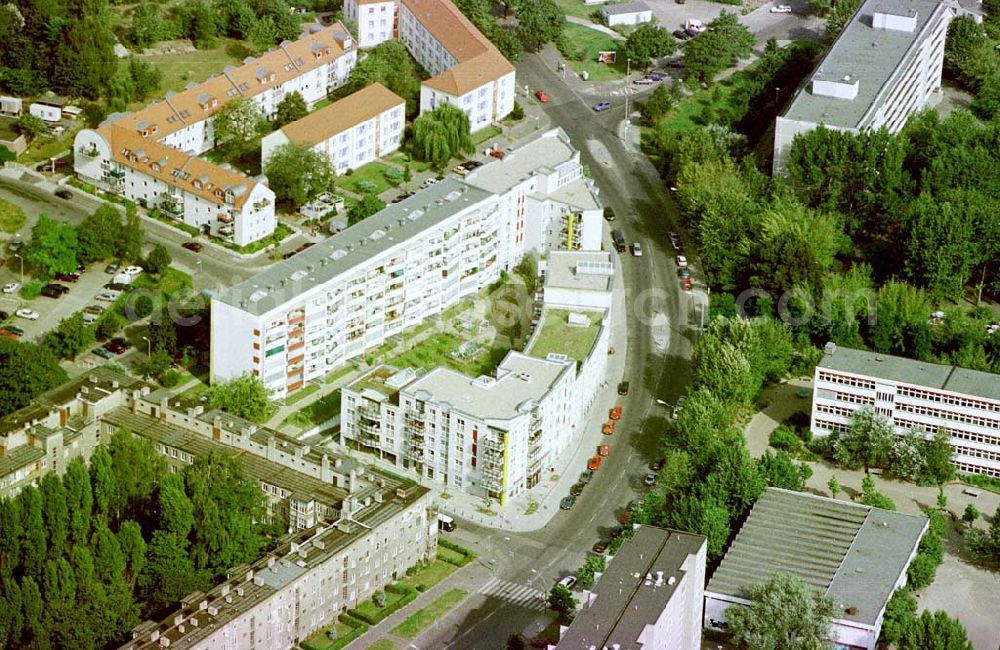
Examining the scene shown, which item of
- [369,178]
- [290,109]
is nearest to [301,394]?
[369,178]

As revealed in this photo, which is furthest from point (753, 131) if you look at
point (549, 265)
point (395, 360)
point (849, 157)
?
point (395, 360)

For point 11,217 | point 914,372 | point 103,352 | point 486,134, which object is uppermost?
point 914,372

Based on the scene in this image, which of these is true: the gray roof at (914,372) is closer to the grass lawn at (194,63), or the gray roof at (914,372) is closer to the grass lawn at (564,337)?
the grass lawn at (564,337)

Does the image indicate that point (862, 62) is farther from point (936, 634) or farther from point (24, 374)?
point (24, 374)

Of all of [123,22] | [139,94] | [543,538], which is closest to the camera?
[543,538]

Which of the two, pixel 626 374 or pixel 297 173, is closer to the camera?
pixel 626 374

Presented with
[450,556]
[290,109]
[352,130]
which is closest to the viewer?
[450,556]

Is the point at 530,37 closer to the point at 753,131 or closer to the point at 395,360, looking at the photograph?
the point at 753,131

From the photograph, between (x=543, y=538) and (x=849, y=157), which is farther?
(x=849, y=157)
